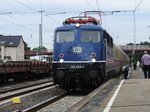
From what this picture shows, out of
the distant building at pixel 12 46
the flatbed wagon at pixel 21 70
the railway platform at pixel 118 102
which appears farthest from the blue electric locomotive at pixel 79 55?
the distant building at pixel 12 46

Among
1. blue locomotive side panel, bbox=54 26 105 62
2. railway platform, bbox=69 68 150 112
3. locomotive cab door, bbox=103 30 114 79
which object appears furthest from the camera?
locomotive cab door, bbox=103 30 114 79

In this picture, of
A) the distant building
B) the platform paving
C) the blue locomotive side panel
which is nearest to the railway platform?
the platform paving

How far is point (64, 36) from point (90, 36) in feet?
3.83

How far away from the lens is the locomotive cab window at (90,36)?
2156 centimetres

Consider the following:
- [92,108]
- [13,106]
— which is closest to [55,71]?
[13,106]

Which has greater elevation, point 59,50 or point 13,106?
point 59,50

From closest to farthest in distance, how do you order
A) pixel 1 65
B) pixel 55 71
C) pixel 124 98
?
pixel 124 98 < pixel 55 71 < pixel 1 65

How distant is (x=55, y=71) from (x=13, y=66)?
10701 millimetres

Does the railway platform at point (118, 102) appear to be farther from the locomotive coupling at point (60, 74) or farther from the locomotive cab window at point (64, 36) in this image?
the locomotive cab window at point (64, 36)

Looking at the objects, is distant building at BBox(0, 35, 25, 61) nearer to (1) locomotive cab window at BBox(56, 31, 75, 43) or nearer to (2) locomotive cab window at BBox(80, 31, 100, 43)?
(1) locomotive cab window at BBox(56, 31, 75, 43)

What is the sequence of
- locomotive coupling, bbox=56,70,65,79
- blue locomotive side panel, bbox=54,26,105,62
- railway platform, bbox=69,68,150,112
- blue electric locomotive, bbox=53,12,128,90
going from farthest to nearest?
blue locomotive side panel, bbox=54,26,105,62, blue electric locomotive, bbox=53,12,128,90, locomotive coupling, bbox=56,70,65,79, railway platform, bbox=69,68,150,112

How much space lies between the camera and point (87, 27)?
2162 cm

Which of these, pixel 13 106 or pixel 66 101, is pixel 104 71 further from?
pixel 13 106

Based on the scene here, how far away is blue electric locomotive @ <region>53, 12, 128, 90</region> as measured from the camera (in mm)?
20781
